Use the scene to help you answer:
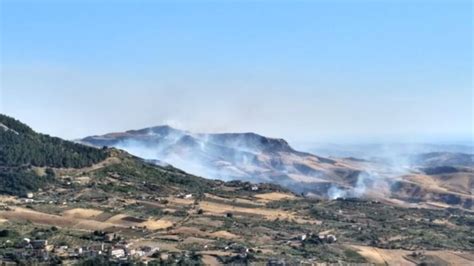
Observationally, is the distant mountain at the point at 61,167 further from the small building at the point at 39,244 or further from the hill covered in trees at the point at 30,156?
the small building at the point at 39,244

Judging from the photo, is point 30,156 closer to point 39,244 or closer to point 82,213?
point 82,213

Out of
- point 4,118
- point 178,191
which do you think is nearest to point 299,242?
point 178,191

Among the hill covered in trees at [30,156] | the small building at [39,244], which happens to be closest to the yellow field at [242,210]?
the hill covered in trees at [30,156]

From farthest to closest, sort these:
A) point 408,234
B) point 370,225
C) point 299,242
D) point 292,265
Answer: point 370,225, point 408,234, point 299,242, point 292,265

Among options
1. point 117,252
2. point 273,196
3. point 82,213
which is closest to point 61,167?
point 82,213

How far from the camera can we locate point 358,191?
197875mm

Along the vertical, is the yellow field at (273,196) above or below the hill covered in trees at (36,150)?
below

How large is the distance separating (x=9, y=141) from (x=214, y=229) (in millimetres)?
61638

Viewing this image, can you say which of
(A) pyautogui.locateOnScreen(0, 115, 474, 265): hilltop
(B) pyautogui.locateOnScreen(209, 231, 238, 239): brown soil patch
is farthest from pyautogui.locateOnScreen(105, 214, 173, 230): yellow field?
(B) pyautogui.locateOnScreen(209, 231, 238, 239): brown soil patch

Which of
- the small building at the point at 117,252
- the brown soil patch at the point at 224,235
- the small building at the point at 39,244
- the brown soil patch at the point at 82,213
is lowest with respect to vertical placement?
the small building at the point at 117,252

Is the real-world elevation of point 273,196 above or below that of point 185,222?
above

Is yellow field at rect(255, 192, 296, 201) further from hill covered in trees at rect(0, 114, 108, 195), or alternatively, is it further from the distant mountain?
hill covered in trees at rect(0, 114, 108, 195)

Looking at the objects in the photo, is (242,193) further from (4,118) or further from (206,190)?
(4,118)

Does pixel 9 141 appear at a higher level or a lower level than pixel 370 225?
higher
